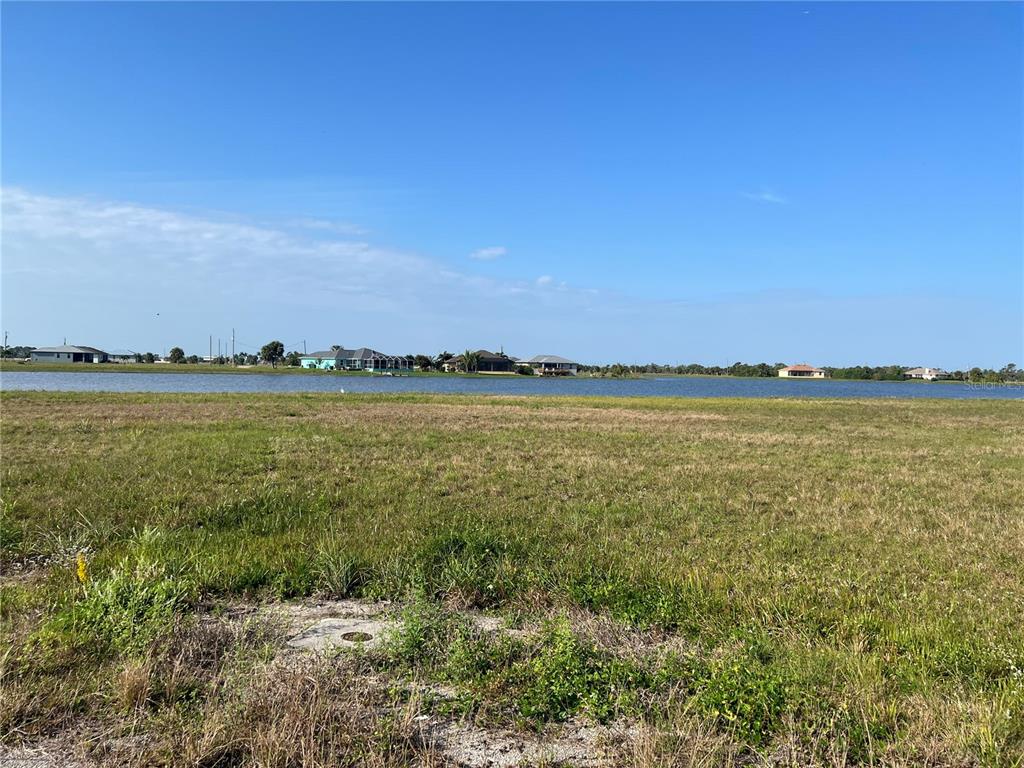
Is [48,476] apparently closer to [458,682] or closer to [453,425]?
[458,682]

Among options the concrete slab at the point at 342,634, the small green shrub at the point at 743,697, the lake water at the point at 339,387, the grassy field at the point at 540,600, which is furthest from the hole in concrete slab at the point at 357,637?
the lake water at the point at 339,387

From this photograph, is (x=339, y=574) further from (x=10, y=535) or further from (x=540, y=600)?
(x=10, y=535)

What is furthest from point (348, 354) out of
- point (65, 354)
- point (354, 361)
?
point (65, 354)

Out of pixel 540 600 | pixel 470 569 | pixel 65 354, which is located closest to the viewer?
pixel 540 600

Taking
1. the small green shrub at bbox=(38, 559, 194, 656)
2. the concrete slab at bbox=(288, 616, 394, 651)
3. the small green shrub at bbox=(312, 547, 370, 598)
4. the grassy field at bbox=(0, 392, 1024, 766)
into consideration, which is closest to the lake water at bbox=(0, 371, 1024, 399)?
the grassy field at bbox=(0, 392, 1024, 766)

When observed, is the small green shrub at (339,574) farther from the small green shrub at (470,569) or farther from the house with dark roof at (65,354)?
the house with dark roof at (65,354)

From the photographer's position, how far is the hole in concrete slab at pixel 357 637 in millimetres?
5141

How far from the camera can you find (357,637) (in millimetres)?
5207

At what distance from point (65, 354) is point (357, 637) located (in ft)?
697

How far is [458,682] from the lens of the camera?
4.36m

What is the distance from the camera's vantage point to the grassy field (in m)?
3.75

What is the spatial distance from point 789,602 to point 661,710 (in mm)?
2818

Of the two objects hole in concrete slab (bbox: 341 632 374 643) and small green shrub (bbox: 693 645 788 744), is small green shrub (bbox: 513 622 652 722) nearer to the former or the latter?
small green shrub (bbox: 693 645 788 744)

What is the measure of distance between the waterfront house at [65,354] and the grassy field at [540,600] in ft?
646
